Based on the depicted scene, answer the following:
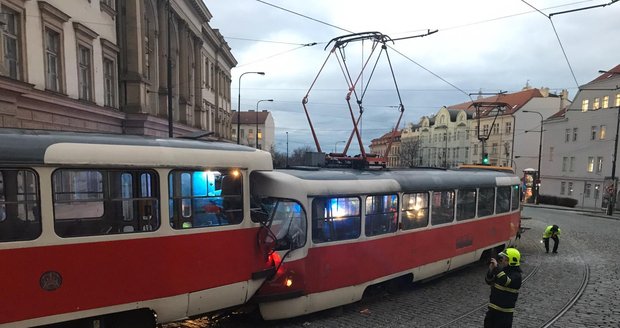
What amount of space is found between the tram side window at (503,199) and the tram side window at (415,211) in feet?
12.8

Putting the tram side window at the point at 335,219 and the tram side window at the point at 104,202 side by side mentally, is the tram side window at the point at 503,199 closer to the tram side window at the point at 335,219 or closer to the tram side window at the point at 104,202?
the tram side window at the point at 335,219

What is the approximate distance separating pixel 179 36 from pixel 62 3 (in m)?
15.3

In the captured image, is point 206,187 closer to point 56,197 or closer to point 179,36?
point 56,197

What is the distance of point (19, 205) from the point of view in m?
4.21

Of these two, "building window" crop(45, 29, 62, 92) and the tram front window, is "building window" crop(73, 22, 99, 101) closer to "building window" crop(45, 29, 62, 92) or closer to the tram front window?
"building window" crop(45, 29, 62, 92)

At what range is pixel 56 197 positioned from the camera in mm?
4414

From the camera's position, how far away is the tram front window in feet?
21.1

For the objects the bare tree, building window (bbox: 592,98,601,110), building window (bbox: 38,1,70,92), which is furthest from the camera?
the bare tree

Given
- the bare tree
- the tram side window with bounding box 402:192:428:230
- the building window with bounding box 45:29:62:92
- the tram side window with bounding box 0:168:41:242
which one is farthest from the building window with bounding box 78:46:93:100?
the bare tree

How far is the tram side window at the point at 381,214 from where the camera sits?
24.6ft

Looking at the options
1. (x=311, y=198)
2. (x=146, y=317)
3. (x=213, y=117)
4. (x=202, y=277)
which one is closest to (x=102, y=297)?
(x=146, y=317)

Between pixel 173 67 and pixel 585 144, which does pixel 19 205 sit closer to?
pixel 173 67

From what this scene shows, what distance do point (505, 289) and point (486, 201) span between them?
5808 mm

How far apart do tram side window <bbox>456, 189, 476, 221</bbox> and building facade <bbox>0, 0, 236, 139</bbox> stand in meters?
11.0
